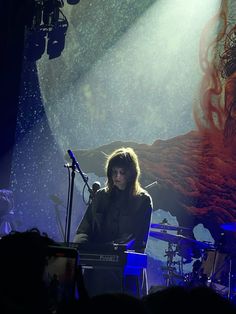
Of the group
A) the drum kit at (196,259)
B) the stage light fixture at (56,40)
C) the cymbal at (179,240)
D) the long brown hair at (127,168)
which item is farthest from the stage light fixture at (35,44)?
the long brown hair at (127,168)

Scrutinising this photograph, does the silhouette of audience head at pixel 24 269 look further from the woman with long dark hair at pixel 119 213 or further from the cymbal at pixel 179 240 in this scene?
the cymbal at pixel 179 240

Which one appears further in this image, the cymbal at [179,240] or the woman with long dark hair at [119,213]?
the cymbal at [179,240]

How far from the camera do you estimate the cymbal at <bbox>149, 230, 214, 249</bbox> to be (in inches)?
246

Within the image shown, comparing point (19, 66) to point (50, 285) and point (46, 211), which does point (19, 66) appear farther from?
point (50, 285)

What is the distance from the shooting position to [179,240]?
6344 mm

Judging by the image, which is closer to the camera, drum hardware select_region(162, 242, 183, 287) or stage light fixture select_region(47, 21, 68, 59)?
drum hardware select_region(162, 242, 183, 287)

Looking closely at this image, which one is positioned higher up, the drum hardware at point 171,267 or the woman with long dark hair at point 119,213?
the woman with long dark hair at point 119,213

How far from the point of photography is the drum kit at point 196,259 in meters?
5.97

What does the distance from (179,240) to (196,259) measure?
548mm

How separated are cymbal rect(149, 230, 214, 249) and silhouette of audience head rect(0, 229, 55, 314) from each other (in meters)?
4.77

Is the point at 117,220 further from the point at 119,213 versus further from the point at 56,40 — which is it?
the point at 56,40

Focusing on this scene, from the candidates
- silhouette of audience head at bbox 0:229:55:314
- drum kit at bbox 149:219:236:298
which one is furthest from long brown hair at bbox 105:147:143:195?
silhouette of audience head at bbox 0:229:55:314

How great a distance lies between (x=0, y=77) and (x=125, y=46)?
191 centimetres

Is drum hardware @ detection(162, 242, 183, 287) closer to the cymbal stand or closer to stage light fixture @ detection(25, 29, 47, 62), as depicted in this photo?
the cymbal stand
